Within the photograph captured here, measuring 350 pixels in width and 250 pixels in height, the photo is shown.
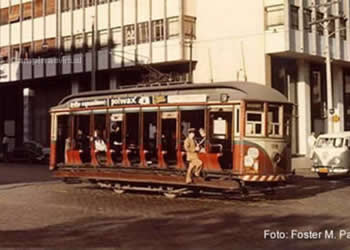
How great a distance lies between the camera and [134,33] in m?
39.7

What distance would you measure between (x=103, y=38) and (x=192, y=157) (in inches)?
1080

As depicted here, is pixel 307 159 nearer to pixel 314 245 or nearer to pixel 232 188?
pixel 232 188

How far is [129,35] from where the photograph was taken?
40062mm

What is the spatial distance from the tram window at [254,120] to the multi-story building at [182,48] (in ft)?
59.3

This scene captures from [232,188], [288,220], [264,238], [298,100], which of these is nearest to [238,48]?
[298,100]

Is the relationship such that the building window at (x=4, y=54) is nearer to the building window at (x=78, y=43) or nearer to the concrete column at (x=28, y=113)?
the concrete column at (x=28, y=113)

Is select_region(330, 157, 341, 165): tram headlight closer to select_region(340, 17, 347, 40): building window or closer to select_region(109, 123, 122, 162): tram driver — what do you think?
select_region(109, 123, 122, 162): tram driver

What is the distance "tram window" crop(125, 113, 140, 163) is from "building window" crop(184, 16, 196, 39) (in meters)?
20.7

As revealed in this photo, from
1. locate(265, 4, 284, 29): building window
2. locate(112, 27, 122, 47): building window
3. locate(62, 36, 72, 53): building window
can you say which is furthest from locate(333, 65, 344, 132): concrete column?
locate(62, 36, 72, 53): building window

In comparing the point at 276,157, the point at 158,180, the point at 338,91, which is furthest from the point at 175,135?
the point at 338,91

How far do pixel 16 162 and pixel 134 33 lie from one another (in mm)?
11589

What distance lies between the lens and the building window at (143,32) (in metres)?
39.0

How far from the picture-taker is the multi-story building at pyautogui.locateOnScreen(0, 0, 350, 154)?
116 feet

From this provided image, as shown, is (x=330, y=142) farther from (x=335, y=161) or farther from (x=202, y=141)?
(x=202, y=141)
